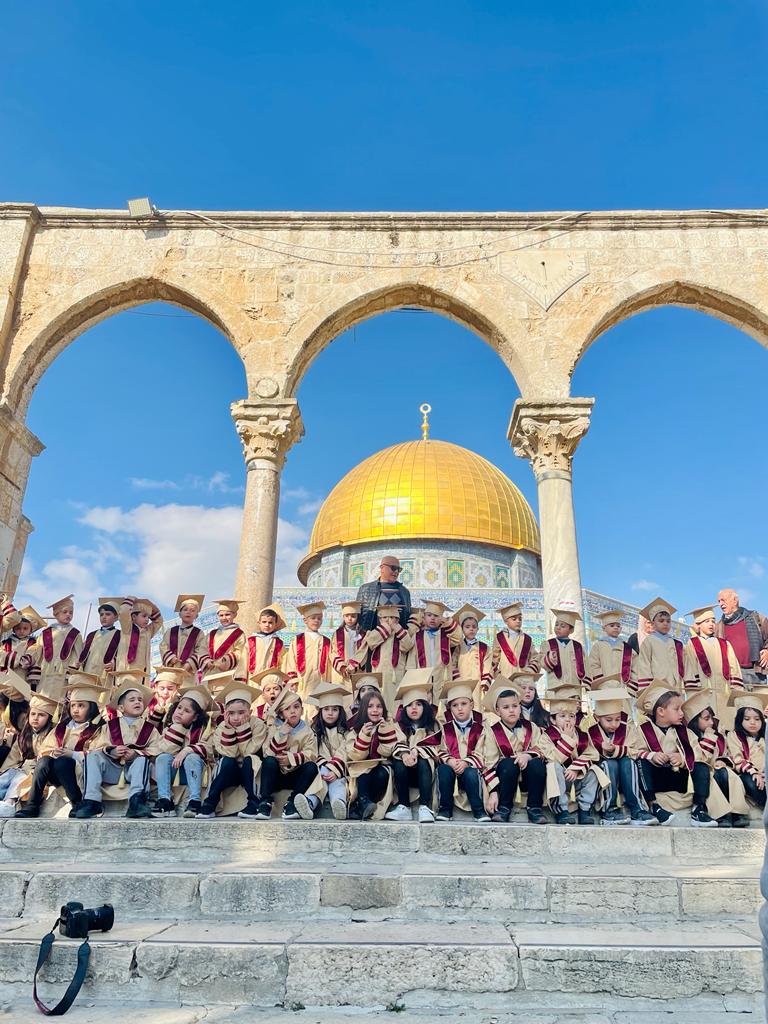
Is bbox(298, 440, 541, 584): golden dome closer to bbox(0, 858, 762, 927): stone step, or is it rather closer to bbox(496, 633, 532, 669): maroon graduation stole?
bbox(496, 633, 532, 669): maroon graduation stole

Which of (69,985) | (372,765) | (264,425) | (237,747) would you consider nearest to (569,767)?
(372,765)

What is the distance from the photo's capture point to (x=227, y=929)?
11.2 feet

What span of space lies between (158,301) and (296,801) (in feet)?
27.5

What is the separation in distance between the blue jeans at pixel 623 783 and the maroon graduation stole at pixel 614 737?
0.12 m

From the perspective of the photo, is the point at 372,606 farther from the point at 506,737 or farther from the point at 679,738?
the point at 679,738

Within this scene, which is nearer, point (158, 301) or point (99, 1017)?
point (99, 1017)

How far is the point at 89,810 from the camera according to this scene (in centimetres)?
522

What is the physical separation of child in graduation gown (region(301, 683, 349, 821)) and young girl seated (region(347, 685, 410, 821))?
0.32 feet

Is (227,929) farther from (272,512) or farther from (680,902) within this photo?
(272,512)

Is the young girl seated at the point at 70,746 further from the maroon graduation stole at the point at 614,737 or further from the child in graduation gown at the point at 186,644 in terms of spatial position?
the maroon graduation stole at the point at 614,737

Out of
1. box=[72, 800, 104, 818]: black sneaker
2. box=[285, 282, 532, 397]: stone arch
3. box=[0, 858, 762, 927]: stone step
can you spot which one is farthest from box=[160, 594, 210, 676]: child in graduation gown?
box=[285, 282, 532, 397]: stone arch

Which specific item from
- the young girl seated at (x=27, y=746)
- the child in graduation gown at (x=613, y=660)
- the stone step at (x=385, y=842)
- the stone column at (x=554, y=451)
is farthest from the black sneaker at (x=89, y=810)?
the stone column at (x=554, y=451)

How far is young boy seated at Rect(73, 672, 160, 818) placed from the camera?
5.25 meters

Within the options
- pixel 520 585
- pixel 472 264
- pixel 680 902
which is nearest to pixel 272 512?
pixel 472 264
